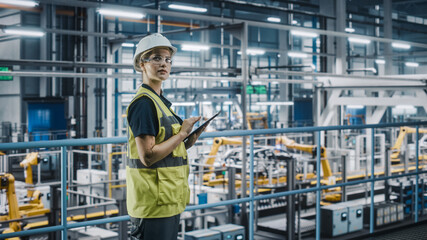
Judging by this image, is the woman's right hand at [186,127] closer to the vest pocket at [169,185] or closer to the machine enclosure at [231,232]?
the vest pocket at [169,185]

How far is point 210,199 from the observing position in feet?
33.6

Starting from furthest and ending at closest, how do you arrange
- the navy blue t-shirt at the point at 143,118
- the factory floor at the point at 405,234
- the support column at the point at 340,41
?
the support column at the point at 340,41 → the factory floor at the point at 405,234 → the navy blue t-shirt at the point at 143,118

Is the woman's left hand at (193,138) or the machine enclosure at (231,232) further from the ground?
the woman's left hand at (193,138)

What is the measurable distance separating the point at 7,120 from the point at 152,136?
2378 cm

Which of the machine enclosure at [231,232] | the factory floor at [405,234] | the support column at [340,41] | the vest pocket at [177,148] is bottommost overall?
the machine enclosure at [231,232]

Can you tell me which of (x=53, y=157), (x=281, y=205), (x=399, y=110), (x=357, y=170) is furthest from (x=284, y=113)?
(x=399, y=110)

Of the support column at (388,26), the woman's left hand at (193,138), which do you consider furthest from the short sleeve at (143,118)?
the support column at (388,26)

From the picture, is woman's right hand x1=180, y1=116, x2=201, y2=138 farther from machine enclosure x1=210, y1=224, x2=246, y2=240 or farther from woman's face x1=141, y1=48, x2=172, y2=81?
machine enclosure x1=210, y1=224, x2=246, y2=240

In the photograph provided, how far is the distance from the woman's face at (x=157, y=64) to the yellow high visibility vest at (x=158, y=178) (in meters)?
0.08

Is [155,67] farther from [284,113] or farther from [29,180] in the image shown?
[284,113]

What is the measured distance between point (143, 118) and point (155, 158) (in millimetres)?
188

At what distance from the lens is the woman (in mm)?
2164

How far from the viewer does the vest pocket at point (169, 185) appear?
7.27 ft

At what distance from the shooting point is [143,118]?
2.12 meters
